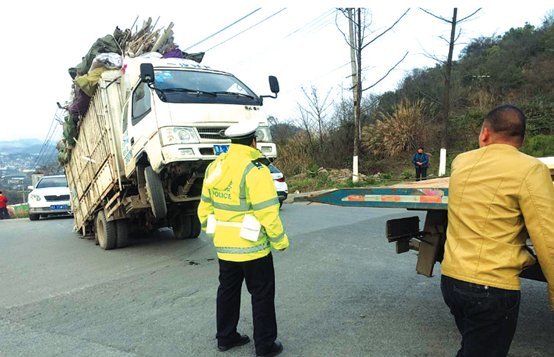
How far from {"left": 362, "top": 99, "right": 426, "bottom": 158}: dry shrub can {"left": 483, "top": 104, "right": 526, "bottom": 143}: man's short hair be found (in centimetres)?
1878

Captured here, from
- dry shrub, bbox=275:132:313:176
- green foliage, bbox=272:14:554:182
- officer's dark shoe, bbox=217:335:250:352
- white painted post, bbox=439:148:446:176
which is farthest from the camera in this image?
dry shrub, bbox=275:132:313:176

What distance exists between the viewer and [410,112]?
808 inches

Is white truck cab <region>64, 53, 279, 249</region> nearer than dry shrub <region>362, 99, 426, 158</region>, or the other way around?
white truck cab <region>64, 53, 279, 249</region>

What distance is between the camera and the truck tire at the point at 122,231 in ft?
27.5

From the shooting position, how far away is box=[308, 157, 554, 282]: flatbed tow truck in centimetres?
308

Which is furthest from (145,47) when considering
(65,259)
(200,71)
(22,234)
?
(22,234)

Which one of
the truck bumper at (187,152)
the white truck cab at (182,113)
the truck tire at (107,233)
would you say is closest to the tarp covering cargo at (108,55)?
the white truck cab at (182,113)

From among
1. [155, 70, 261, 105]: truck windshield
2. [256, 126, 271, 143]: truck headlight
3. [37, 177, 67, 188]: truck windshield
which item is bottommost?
[37, 177, 67, 188]: truck windshield

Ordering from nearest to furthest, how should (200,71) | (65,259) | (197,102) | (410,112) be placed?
(197,102) < (200,71) < (65,259) < (410,112)

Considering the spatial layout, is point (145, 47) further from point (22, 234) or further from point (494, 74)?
point (494, 74)

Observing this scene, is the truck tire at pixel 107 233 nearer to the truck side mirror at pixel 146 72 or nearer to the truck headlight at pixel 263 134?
the truck side mirror at pixel 146 72

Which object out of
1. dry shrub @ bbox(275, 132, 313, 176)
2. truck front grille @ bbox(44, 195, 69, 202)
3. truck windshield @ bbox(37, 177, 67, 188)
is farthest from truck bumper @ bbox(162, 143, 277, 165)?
dry shrub @ bbox(275, 132, 313, 176)

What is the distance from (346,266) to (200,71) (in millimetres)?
3749

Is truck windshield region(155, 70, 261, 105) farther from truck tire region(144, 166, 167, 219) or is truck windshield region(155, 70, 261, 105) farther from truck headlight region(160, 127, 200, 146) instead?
truck tire region(144, 166, 167, 219)
